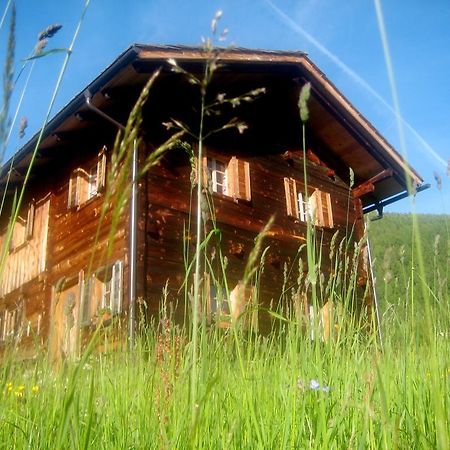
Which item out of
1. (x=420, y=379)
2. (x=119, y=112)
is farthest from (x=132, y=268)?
(x=420, y=379)

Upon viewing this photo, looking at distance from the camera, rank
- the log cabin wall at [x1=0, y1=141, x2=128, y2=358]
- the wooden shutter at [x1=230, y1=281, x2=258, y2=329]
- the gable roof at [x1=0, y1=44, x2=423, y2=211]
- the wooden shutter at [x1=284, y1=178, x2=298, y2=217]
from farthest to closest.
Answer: the wooden shutter at [x1=284, y1=178, x2=298, y2=217], the log cabin wall at [x1=0, y1=141, x2=128, y2=358], the gable roof at [x1=0, y1=44, x2=423, y2=211], the wooden shutter at [x1=230, y1=281, x2=258, y2=329]

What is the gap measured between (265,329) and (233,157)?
3255 mm

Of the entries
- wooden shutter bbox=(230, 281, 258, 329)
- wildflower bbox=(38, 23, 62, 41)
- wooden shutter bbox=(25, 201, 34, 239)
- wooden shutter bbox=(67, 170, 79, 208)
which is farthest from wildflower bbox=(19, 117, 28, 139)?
wooden shutter bbox=(25, 201, 34, 239)

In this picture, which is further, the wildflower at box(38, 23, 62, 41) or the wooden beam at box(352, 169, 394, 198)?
the wooden beam at box(352, 169, 394, 198)

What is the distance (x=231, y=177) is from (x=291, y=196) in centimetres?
163

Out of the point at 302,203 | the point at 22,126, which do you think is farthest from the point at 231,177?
the point at 22,126

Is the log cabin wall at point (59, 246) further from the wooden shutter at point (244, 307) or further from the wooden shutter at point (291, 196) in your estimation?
the wooden shutter at point (244, 307)

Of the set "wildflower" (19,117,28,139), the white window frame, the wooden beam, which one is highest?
the wooden beam

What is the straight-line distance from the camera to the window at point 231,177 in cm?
1028

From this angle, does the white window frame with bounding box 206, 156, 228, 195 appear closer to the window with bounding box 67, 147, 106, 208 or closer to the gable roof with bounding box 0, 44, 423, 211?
the gable roof with bounding box 0, 44, 423, 211

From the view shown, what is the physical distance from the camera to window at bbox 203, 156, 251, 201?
10.3 meters

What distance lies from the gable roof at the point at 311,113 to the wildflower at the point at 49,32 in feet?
22.0

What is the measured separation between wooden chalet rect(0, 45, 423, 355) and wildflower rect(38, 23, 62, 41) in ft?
20.1

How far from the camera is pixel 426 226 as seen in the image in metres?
49.7
